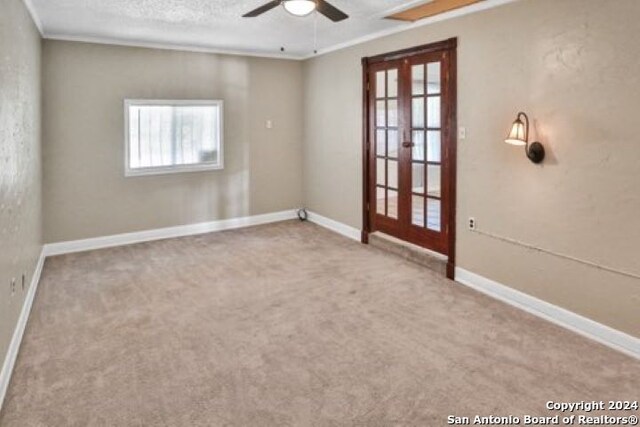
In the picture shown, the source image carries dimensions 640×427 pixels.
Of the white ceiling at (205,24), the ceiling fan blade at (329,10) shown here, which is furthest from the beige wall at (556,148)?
the ceiling fan blade at (329,10)

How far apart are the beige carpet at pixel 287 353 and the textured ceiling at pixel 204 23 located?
241 centimetres

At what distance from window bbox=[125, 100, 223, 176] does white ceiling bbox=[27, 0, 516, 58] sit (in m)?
0.75

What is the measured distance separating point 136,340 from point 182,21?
9.88ft

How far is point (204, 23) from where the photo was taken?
4570 mm

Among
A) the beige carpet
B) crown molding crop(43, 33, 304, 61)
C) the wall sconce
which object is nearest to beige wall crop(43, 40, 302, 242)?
crown molding crop(43, 33, 304, 61)

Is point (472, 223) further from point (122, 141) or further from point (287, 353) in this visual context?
point (122, 141)

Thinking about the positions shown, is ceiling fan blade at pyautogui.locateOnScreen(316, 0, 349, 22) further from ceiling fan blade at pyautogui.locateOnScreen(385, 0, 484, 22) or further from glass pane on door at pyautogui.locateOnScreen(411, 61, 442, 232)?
glass pane on door at pyautogui.locateOnScreen(411, 61, 442, 232)

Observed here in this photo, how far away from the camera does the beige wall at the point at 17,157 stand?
2.74 meters

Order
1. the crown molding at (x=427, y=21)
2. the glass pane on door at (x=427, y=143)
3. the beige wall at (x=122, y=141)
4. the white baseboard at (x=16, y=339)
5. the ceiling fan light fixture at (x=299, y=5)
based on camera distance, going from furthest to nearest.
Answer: the beige wall at (x=122, y=141) → the glass pane on door at (x=427, y=143) → the crown molding at (x=427, y=21) → the ceiling fan light fixture at (x=299, y=5) → the white baseboard at (x=16, y=339)

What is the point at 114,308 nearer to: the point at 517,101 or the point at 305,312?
the point at 305,312

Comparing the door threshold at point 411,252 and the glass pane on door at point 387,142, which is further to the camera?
the glass pane on door at point 387,142

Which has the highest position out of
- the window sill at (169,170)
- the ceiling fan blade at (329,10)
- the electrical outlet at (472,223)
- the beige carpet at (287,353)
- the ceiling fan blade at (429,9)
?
the ceiling fan blade at (429,9)

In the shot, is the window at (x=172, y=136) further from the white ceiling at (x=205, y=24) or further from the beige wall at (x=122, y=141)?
the white ceiling at (x=205, y=24)

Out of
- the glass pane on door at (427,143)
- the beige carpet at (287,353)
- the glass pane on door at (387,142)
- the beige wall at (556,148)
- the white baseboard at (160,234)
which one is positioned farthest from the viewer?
the white baseboard at (160,234)
